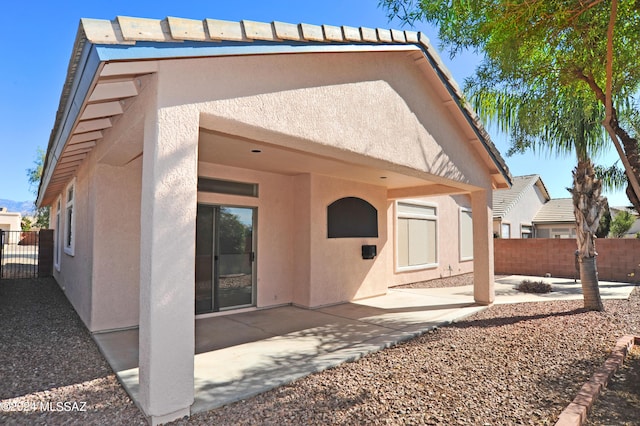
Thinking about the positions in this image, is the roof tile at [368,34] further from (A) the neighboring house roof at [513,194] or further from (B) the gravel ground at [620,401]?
(A) the neighboring house roof at [513,194]

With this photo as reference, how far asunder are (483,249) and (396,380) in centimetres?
578

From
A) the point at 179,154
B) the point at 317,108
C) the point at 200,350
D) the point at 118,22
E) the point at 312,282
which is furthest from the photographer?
the point at 312,282

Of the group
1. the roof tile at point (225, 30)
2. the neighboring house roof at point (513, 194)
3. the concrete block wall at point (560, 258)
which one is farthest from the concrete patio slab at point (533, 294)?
the roof tile at point (225, 30)

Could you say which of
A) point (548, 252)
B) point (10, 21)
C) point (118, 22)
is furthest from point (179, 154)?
point (548, 252)

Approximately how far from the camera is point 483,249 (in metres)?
9.14

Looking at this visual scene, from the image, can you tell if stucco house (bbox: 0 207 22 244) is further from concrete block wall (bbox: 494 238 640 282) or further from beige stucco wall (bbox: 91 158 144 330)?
concrete block wall (bbox: 494 238 640 282)

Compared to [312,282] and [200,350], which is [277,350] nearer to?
[200,350]

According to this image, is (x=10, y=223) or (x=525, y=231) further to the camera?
(x=10, y=223)

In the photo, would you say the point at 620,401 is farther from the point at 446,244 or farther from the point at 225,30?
the point at 446,244

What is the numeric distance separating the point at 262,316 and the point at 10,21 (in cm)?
989

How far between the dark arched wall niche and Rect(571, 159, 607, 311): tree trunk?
16.4ft

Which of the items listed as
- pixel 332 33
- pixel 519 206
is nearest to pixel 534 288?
pixel 332 33

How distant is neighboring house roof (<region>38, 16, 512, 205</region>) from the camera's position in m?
3.00

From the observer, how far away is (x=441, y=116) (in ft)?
25.3
